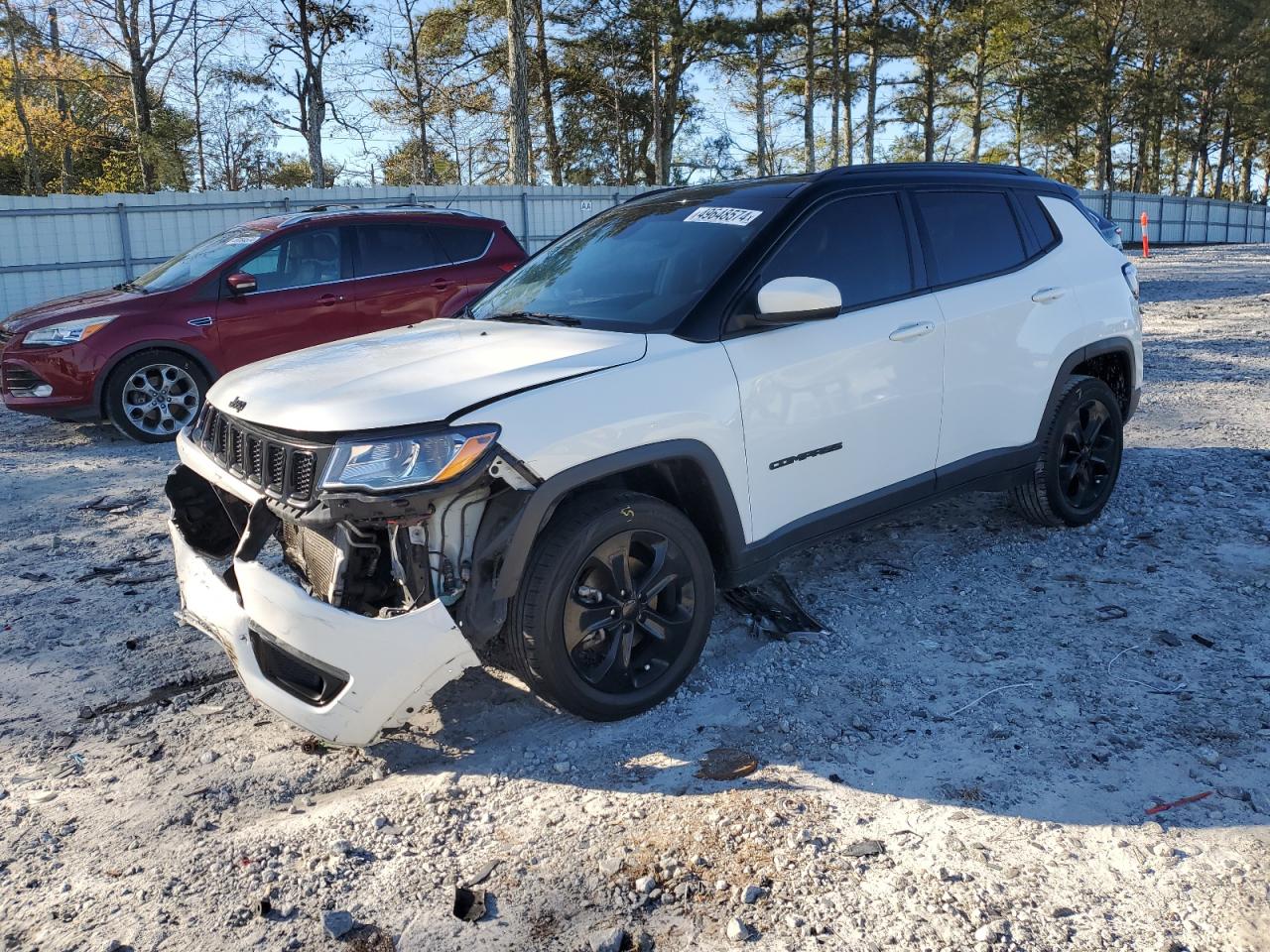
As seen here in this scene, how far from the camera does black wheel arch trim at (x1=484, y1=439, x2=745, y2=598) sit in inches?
124

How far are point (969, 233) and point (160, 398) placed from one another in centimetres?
667

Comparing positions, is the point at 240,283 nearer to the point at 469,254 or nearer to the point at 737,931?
the point at 469,254

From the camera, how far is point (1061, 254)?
5.26m

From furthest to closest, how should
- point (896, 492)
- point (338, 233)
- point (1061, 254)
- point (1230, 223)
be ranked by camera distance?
point (1230, 223)
point (338, 233)
point (1061, 254)
point (896, 492)

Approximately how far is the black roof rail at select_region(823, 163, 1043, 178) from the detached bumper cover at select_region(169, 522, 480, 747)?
259cm

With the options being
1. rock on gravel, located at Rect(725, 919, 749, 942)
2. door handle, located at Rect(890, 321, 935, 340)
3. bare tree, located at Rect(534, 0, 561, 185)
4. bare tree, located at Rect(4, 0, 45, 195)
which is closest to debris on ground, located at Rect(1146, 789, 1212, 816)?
rock on gravel, located at Rect(725, 919, 749, 942)

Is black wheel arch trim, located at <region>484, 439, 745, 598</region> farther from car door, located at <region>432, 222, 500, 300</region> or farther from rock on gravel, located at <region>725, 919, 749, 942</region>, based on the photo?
car door, located at <region>432, 222, 500, 300</region>

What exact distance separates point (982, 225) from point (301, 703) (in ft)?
12.2

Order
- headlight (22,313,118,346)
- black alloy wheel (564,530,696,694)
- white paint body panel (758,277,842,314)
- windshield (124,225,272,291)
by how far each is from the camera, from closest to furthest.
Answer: black alloy wheel (564,530,696,694)
white paint body panel (758,277,842,314)
headlight (22,313,118,346)
windshield (124,225,272,291)

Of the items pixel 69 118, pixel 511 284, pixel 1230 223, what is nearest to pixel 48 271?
pixel 511 284

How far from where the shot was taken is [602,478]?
346 cm

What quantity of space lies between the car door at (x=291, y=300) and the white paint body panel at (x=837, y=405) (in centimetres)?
589

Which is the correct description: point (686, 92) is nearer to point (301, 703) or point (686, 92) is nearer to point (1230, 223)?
point (1230, 223)

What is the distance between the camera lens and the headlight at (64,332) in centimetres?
825
